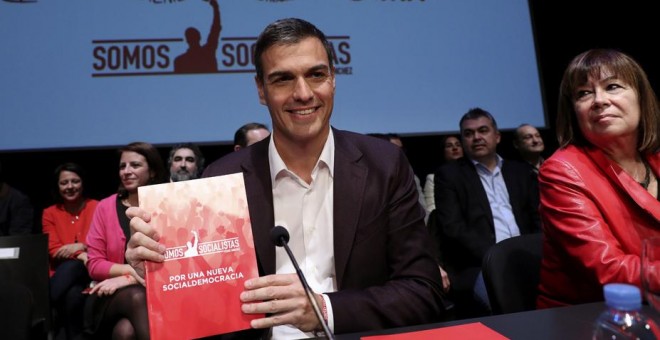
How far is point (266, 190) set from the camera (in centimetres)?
153

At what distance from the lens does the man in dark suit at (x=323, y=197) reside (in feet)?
4.72

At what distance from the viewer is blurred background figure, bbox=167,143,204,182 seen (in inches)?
157

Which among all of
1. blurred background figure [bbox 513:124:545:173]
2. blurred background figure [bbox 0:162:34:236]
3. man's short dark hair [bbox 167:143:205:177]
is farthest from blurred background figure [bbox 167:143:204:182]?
blurred background figure [bbox 513:124:545:173]

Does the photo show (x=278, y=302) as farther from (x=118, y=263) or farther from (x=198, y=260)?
(x=118, y=263)

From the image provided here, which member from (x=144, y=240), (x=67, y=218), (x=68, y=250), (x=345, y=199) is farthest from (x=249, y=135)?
(x=144, y=240)

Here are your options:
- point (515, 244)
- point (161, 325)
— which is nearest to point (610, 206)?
point (515, 244)

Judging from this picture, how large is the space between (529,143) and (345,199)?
11.9 feet

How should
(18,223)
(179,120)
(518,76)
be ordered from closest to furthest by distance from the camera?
(18,223) < (179,120) < (518,76)

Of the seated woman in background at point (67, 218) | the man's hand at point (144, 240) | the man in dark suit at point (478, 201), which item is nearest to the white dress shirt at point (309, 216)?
the man's hand at point (144, 240)

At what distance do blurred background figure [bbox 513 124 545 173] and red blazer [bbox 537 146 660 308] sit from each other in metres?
3.13

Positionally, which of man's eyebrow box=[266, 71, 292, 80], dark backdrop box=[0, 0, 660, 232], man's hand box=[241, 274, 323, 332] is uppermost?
dark backdrop box=[0, 0, 660, 232]

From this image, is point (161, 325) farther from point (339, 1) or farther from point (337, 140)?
point (339, 1)

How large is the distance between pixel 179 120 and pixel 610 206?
12.2ft

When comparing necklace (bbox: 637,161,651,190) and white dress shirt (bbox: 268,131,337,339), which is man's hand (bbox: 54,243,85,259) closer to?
white dress shirt (bbox: 268,131,337,339)
